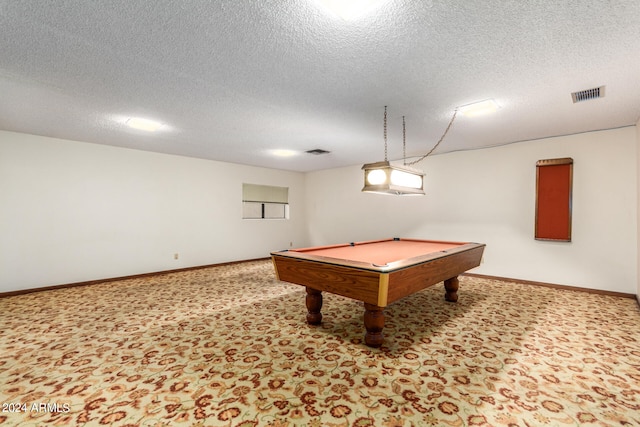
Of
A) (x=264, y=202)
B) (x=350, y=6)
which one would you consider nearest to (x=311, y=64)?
(x=350, y=6)

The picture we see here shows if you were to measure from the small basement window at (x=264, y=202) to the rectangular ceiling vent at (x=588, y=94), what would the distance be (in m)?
6.41

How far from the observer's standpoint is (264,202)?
7859 millimetres

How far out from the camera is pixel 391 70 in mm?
2486

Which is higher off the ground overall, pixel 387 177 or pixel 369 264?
pixel 387 177

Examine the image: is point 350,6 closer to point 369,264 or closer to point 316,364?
point 369,264

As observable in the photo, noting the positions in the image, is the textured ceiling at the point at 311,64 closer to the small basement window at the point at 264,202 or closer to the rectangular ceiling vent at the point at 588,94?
the rectangular ceiling vent at the point at 588,94

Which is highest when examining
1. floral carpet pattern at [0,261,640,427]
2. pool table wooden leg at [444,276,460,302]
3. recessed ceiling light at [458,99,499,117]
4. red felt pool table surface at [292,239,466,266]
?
recessed ceiling light at [458,99,499,117]

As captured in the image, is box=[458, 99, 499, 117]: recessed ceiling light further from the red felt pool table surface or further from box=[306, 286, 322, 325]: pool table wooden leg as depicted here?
box=[306, 286, 322, 325]: pool table wooden leg

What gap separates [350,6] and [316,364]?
8.41ft

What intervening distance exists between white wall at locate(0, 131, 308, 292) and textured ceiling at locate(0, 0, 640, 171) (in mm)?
774

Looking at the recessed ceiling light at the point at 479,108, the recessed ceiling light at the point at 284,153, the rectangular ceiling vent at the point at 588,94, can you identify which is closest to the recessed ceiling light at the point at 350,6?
the recessed ceiling light at the point at 479,108

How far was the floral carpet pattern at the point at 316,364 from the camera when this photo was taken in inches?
67.9

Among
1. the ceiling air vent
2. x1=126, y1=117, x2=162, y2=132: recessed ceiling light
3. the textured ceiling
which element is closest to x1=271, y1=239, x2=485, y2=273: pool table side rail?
the textured ceiling

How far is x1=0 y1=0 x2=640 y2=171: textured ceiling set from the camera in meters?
1.80
